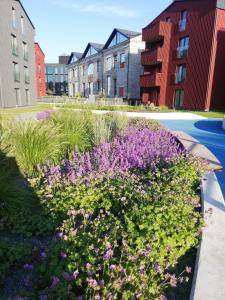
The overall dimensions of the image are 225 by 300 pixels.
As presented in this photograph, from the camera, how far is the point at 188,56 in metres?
26.6

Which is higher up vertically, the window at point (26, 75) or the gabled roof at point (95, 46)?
the gabled roof at point (95, 46)

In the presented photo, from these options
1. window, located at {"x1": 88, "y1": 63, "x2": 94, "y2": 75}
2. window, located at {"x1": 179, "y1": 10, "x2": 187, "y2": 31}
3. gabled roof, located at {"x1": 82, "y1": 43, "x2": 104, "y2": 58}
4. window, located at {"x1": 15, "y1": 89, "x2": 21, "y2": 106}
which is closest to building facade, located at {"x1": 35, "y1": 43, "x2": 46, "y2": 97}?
gabled roof, located at {"x1": 82, "y1": 43, "x2": 104, "y2": 58}

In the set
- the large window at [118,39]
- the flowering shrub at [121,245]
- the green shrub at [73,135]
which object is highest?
the large window at [118,39]

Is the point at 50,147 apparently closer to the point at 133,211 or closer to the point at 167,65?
the point at 133,211

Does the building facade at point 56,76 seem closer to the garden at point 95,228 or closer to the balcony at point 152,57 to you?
the balcony at point 152,57

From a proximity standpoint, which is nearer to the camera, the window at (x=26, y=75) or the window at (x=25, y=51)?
the window at (x=25, y=51)

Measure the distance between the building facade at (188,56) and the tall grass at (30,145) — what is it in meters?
23.2

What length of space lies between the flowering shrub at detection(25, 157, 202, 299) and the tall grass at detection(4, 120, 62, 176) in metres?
1.33

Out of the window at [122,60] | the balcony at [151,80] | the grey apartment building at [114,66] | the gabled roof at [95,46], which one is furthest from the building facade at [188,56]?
the gabled roof at [95,46]

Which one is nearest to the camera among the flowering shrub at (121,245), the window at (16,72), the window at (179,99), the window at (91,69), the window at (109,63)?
the flowering shrub at (121,245)

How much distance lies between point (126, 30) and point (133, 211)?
40.6m

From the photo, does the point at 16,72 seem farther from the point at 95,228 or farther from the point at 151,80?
the point at 95,228

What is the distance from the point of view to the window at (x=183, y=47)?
2694cm

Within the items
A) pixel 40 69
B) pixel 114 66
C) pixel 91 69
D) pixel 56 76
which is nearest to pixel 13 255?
pixel 114 66
